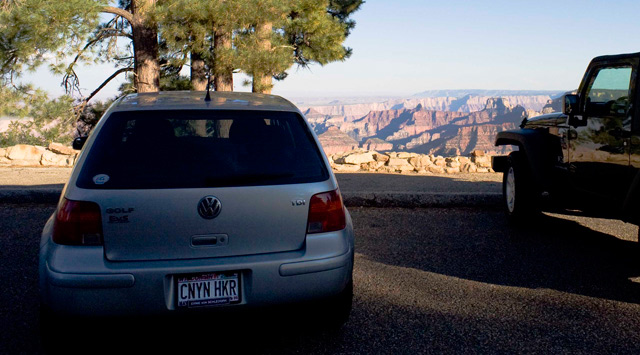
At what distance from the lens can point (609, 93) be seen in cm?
549

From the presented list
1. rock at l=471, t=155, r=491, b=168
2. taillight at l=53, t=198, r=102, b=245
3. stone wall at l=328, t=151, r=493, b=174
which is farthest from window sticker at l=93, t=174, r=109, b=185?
rock at l=471, t=155, r=491, b=168

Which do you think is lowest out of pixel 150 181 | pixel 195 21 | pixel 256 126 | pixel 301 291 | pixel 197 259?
pixel 301 291

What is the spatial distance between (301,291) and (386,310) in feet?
3.85

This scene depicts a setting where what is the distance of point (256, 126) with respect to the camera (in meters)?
3.36

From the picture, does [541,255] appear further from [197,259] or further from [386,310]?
[197,259]

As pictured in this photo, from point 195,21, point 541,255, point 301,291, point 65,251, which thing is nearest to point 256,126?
point 301,291

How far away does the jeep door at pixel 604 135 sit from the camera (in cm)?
495

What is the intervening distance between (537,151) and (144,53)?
11679mm

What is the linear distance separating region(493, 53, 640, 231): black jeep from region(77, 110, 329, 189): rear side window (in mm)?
2769

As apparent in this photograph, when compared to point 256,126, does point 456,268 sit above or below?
below

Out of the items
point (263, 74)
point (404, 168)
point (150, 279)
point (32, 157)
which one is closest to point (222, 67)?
point (263, 74)

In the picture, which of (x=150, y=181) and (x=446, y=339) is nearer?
(x=150, y=181)

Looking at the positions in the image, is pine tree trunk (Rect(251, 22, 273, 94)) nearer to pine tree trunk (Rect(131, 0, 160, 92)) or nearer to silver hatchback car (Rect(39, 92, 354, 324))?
pine tree trunk (Rect(131, 0, 160, 92))

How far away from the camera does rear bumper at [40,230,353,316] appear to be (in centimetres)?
290
